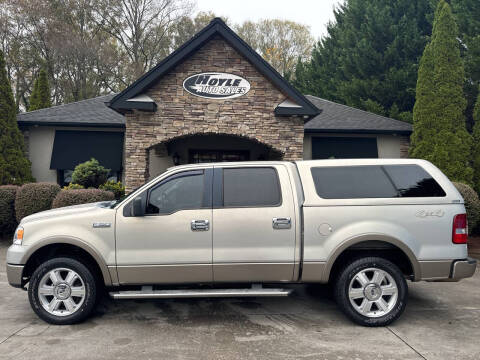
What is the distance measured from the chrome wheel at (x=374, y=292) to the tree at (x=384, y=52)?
14.1 m

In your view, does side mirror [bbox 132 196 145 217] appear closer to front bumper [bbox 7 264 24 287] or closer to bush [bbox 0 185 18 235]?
front bumper [bbox 7 264 24 287]

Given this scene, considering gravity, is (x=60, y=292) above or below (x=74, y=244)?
below

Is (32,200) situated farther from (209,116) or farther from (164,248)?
(164,248)

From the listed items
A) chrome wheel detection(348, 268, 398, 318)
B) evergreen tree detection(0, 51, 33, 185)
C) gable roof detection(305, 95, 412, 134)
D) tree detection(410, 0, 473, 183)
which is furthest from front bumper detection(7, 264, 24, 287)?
tree detection(410, 0, 473, 183)

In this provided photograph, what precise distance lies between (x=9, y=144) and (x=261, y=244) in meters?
10.5

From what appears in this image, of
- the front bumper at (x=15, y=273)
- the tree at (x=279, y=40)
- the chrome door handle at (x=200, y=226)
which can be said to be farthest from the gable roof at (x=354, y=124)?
the tree at (x=279, y=40)

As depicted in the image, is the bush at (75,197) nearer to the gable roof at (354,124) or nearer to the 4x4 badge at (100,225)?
the 4x4 badge at (100,225)

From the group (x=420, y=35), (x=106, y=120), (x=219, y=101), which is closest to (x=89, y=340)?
(x=219, y=101)

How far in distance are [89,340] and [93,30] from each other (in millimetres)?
28411

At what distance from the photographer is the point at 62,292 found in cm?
430

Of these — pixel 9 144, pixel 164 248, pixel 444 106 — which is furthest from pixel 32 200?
pixel 444 106

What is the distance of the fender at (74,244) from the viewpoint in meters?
4.25

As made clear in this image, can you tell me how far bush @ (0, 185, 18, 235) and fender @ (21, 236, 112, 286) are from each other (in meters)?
6.03

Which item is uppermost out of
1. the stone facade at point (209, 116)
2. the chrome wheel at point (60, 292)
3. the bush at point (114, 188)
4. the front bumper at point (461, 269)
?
the stone facade at point (209, 116)
